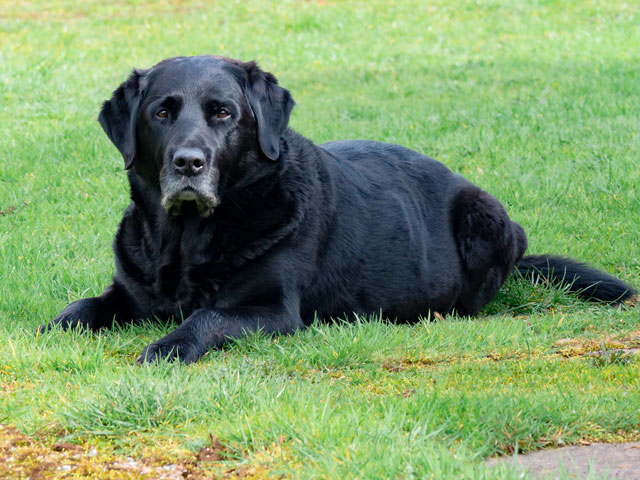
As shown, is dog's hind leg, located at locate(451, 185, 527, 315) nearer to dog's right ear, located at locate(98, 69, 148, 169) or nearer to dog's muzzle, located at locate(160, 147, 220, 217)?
dog's muzzle, located at locate(160, 147, 220, 217)

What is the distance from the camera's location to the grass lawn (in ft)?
10.9

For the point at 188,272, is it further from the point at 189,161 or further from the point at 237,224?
the point at 189,161

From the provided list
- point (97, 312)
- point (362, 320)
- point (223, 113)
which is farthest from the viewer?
point (362, 320)

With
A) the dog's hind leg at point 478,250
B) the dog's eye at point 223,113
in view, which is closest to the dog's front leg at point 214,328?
the dog's eye at point 223,113

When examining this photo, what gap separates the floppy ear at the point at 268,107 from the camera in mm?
5172

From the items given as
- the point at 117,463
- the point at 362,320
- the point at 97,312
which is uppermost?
the point at 117,463

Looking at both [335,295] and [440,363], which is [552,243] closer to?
[335,295]

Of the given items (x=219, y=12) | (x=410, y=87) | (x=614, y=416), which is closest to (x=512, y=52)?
(x=410, y=87)

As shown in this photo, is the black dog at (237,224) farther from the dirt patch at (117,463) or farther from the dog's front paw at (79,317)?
the dirt patch at (117,463)

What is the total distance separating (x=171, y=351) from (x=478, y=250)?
2.71 meters

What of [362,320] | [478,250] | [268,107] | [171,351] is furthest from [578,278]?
[171,351]

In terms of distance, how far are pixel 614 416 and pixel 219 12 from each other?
715 inches

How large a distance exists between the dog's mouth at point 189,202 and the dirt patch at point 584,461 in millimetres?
2310

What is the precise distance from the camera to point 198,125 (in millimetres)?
4828
